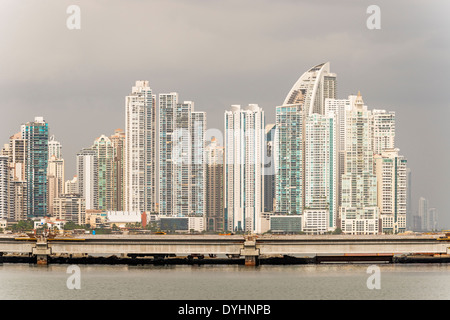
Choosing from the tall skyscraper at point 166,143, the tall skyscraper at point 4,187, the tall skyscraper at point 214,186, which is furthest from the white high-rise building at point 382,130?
the tall skyscraper at point 4,187

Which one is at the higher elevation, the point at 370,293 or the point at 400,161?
the point at 400,161

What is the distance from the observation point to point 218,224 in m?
141

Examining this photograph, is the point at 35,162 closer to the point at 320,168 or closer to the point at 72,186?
the point at 72,186

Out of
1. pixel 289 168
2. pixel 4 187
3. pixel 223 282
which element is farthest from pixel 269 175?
pixel 223 282

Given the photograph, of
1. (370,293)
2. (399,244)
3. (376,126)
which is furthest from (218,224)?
(370,293)

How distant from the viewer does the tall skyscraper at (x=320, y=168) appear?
5335 inches

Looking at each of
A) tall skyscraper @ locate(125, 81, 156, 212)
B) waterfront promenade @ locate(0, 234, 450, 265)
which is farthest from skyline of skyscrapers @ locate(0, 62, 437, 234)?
waterfront promenade @ locate(0, 234, 450, 265)

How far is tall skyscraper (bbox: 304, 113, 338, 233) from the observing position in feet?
445

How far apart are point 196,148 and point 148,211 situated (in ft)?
40.8

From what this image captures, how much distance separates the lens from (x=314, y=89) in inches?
6063

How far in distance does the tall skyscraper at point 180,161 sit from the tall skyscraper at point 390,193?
1073 inches

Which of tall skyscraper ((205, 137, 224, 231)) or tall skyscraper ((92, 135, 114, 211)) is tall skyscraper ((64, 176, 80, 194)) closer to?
tall skyscraper ((92, 135, 114, 211))

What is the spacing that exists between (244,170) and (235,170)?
142 centimetres
